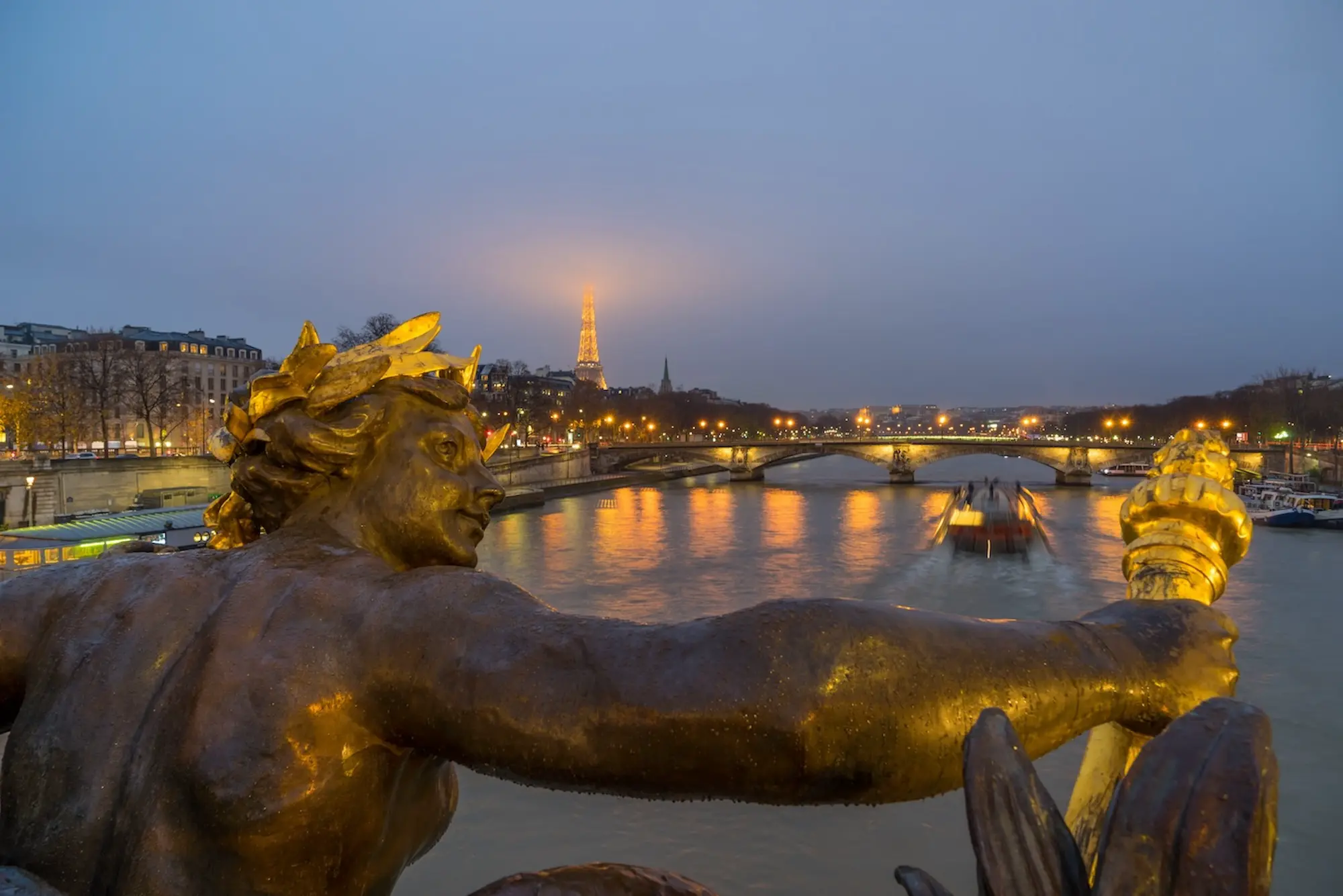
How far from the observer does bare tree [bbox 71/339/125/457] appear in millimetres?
35906

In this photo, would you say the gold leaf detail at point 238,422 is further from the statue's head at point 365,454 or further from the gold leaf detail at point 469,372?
the gold leaf detail at point 469,372

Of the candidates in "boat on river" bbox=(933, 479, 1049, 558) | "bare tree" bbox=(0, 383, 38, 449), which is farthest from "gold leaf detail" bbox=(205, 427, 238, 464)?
"bare tree" bbox=(0, 383, 38, 449)

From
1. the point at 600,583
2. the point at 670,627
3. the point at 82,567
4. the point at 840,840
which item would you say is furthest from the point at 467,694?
the point at 600,583

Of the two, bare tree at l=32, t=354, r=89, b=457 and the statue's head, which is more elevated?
bare tree at l=32, t=354, r=89, b=457

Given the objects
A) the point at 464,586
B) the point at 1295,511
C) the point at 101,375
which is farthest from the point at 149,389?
the point at 1295,511

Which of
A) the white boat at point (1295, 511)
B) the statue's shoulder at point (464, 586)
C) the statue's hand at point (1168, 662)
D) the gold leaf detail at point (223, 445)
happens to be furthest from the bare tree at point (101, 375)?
the white boat at point (1295, 511)

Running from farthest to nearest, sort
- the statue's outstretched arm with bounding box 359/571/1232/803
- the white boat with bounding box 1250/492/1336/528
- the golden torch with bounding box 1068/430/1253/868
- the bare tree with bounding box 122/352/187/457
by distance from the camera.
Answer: the bare tree with bounding box 122/352/187/457 < the white boat with bounding box 1250/492/1336/528 < the golden torch with bounding box 1068/430/1253/868 < the statue's outstretched arm with bounding box 359/571/1232/803

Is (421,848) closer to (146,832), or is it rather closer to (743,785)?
(146,832)

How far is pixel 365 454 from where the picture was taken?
4.48 feet

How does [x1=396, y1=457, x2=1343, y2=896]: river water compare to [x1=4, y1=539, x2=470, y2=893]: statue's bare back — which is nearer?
[x1=4, y1=539, x2=470, y2=893]: statue's bare back

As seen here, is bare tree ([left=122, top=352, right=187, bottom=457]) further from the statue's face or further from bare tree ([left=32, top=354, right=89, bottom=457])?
the statue's face

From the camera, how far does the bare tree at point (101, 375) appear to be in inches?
1414

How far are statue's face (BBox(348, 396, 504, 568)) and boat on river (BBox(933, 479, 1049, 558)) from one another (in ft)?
91.6

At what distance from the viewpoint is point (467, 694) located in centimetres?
94
